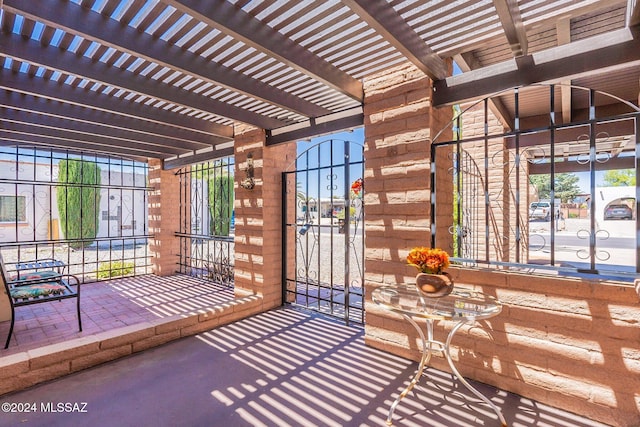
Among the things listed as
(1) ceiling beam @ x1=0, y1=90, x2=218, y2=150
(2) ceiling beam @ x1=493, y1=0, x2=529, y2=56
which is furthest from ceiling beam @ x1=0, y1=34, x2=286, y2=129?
(2) ceiling beam @ x1=493, y1=0, x2=529, y2=56

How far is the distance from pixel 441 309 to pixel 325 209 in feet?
9.15

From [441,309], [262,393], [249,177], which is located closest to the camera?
[441,309]

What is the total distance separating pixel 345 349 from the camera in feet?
10.4

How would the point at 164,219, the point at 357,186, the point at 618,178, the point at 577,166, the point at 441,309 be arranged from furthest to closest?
the point at 618,178
the point at 164,219
the point at 577,166
the point at 357,186
the point at 441,309

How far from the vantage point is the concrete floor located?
2.09m

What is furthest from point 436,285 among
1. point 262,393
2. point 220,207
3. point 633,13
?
point 220,207

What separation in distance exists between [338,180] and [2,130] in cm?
464

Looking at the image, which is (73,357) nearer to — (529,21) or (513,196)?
(529,21)

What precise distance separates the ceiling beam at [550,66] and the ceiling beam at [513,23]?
5.7 inches

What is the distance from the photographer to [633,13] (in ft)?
6.24

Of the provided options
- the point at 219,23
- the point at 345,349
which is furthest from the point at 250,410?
the point at 219,23

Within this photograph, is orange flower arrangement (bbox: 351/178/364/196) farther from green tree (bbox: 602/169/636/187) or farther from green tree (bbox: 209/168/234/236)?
green tree (bbox: 602/169/636/187)

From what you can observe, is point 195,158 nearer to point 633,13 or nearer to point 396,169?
point 396,169

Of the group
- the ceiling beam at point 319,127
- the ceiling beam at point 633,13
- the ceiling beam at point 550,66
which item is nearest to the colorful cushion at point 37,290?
the ceiling beam at point 319,127
